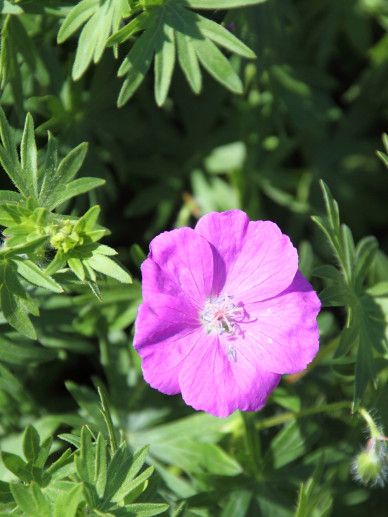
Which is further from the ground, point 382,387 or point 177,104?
point 177,104

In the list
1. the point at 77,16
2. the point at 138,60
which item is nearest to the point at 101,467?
the point at 138,60

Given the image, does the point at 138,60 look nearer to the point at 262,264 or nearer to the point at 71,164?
the point at 71,164

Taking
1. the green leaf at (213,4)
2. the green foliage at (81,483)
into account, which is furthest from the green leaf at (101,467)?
the green leaf at (213,4)

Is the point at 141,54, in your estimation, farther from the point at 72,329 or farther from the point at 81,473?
the point at 81,473

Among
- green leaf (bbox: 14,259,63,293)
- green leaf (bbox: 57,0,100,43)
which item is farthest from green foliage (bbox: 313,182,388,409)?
green leaf (bbox: 57,0,100,43)

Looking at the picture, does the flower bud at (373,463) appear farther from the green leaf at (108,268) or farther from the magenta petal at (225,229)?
the green leaf at (108,268)

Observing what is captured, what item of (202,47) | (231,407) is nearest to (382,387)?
(231,407)

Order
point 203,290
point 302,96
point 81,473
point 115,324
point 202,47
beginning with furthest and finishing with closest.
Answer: point 302,96
point 115,324
point 202,47
point 203,290
point 81,473
